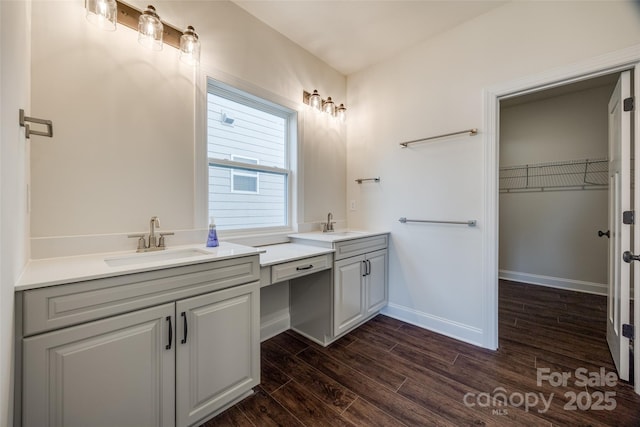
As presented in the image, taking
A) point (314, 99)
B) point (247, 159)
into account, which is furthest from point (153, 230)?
point (314, 99)

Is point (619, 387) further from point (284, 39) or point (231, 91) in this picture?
point (284, 39)

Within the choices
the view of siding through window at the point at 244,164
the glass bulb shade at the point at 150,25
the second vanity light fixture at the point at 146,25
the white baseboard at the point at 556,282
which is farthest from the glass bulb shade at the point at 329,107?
the white baseboard at the point at 556,282

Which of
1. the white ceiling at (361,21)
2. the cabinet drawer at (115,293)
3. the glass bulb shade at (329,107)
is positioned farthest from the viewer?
the glass bulb shade at (329,107)

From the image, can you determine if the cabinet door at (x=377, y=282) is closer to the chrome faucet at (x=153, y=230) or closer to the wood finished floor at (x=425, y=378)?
the wood finished floor at (x=425, y=378)

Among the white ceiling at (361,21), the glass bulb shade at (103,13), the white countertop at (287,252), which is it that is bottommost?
the white countertop at (287,252)

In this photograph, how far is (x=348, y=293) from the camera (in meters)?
2.33

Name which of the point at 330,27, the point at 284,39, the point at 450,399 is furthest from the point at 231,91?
the point at 450,399

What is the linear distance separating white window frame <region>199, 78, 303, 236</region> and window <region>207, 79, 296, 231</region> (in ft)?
0.03

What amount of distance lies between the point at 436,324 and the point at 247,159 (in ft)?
7.66

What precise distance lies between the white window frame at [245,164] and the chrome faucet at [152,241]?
0.90 ft

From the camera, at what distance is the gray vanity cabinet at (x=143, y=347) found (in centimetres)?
99

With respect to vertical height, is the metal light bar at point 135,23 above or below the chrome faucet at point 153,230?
above

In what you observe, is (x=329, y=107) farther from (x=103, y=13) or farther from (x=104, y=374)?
(x=104, y=374)

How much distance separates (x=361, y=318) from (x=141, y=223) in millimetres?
1959
